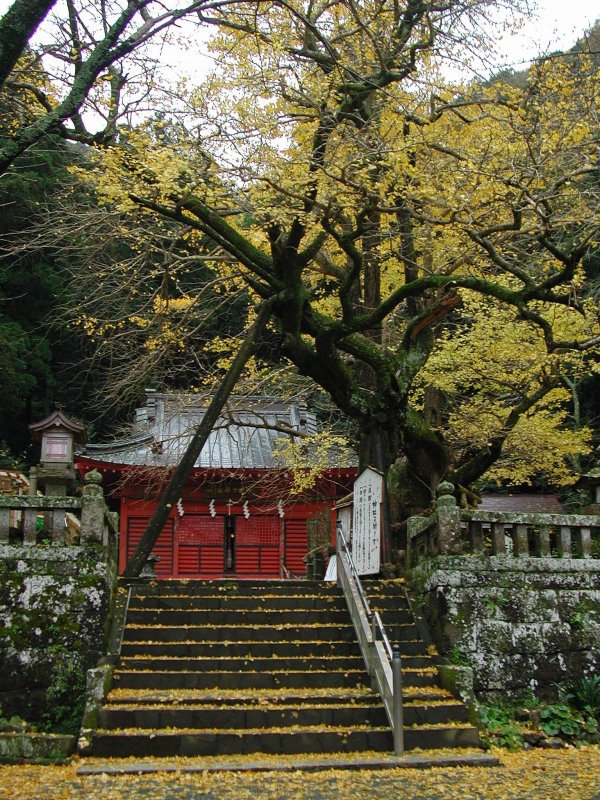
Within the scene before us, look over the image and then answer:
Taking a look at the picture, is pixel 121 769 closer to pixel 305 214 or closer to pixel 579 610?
pixel 579 610

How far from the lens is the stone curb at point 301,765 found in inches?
285

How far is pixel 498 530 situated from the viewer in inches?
408

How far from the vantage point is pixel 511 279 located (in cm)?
1552

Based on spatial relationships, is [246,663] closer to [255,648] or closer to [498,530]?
[255,648]

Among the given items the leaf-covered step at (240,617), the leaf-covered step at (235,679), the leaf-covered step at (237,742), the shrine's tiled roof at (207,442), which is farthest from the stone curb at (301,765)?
the shrine's tiled roof at (207,442)

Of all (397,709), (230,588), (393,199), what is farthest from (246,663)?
(393,199)

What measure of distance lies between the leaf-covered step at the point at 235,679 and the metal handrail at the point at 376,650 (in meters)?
0.41

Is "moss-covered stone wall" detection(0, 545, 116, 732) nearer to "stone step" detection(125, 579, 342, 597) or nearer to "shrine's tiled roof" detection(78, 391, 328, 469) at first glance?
"stone step" detection(125, 579, 342, 597)

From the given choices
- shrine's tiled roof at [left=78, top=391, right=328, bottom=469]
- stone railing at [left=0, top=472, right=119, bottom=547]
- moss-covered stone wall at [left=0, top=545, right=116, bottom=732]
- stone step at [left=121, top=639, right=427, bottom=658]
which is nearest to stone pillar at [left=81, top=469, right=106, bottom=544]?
stone railing at [left=0, top=472, right=119, bottom=547]

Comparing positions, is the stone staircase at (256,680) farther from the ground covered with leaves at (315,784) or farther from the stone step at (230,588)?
the ground covered with leaves at (315,784)

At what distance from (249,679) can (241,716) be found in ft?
2.76

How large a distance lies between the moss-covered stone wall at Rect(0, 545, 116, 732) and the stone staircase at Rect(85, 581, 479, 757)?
1.94 feet

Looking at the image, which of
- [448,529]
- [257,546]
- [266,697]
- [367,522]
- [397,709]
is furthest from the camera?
[257,546]

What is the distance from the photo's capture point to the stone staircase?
314 inches
